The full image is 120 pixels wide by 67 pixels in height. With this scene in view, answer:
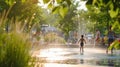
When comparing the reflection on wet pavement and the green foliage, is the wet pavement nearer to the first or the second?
the reflection on wet pavement

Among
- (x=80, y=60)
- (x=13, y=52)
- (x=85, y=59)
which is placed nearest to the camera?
(x=13, y=52)

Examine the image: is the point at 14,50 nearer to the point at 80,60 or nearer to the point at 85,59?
the point at 80,60

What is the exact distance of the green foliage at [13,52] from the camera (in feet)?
27.2

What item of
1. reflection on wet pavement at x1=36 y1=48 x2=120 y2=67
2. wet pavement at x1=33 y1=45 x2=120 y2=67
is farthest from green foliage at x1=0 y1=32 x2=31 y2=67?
reflection on wet pavement at x1=36 y1=48 x2=120 y2=67

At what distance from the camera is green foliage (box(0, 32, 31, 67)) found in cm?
830

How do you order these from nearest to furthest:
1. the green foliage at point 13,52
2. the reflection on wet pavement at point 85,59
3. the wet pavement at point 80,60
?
the green foliage at point 13,52
the wet pavement at point 80,60
the reflection on wet pavement at point 85,59

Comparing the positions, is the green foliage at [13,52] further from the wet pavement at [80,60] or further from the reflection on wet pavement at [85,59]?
the reflection on wet pavement at [85,59]

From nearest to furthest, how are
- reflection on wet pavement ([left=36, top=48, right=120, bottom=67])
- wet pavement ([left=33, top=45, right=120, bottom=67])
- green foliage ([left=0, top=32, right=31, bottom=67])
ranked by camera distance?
green foliage ([left=0, top=32, right=31, bottom=67])
wet pavement ([left=33, top=45, right=120, bottom=67])
reflection on wet pavement ([left=36, top=48, right=120, bottom=67])

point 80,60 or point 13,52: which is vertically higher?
point 13,52

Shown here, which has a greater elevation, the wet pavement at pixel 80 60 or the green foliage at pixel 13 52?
the green foliage at pixel 13 52

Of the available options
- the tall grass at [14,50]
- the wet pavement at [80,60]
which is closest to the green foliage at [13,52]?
the tall grass at [14,50]

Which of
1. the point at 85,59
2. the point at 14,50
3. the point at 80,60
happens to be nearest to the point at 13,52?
the point at 14,50

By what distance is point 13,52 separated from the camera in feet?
27.3

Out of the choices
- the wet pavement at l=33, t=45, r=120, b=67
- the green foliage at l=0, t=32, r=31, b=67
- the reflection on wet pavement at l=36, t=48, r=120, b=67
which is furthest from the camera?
the reflection on wet pavement at l=36, t=48, r=120, b=67
